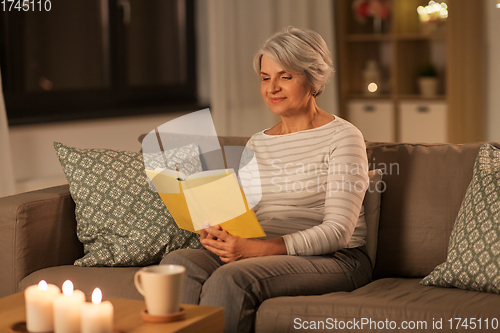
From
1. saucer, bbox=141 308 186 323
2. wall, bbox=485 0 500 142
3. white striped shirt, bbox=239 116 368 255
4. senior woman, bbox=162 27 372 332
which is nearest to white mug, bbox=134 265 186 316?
saucer, bbox=141 308 186 323

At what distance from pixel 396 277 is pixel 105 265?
899 millimetres

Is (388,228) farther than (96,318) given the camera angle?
Yes

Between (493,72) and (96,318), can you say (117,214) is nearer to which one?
(96,318)

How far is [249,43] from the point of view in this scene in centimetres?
370

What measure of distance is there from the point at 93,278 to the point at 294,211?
626mm

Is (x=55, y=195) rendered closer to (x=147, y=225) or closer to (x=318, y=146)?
(x=147, y=225)

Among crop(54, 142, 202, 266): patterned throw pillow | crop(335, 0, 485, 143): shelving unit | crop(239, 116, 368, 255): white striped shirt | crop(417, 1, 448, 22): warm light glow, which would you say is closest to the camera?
crop(239, 116, 368, 255): white striped shirt

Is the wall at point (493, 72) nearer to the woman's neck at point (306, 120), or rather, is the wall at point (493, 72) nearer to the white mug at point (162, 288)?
the woman's neck at point (306, 120)

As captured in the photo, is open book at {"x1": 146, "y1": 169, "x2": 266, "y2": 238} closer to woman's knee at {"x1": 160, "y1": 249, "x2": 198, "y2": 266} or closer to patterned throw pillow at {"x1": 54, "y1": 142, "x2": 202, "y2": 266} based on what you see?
woman's knee at {"x1": 160, "y1": 249, "x2": 198, "y2": 266}

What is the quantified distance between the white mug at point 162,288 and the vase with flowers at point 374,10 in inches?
141

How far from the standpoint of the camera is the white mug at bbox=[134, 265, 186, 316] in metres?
1.06

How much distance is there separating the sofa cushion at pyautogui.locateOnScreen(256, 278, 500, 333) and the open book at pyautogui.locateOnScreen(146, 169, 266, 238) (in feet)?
0.66

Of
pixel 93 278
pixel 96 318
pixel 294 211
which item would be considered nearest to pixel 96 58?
pixel 93 278

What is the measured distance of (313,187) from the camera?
167 cm
